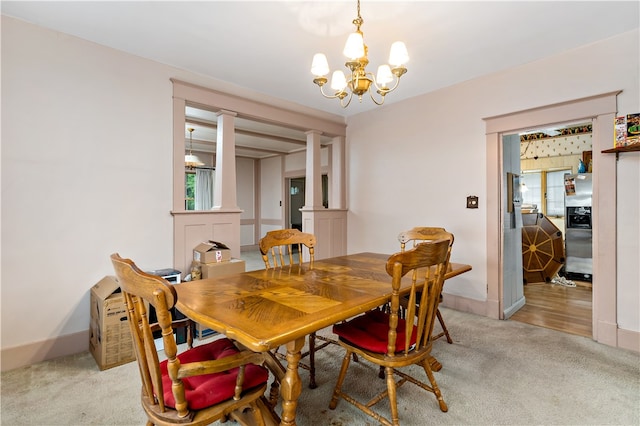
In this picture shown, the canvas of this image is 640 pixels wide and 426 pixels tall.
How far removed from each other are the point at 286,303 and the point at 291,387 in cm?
35

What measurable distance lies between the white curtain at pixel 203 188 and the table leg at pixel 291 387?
24.6ft

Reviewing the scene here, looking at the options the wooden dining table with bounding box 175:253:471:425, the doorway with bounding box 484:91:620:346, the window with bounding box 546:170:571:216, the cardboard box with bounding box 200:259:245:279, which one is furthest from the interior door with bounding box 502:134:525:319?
the window with bounding box 546:170:571:216

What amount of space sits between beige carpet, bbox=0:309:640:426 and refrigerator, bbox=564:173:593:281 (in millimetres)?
2900

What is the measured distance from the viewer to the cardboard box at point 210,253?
3.02 m

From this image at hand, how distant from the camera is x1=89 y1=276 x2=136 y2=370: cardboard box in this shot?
2258mm

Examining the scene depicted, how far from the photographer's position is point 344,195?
4.77m

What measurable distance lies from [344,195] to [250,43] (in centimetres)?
259

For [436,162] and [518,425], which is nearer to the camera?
[518,425]

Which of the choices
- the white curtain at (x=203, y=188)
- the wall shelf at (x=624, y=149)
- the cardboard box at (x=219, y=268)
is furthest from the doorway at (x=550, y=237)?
the white curtain at (x=203, y=188)

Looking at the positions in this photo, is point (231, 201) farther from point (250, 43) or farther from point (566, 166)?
point (566, 166)

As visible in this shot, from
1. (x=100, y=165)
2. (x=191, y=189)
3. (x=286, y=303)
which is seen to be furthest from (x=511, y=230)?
(x=191, y=189)

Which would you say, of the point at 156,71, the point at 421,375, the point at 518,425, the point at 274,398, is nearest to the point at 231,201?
the point at 156,71

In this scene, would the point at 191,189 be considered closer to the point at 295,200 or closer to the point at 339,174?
the point at 295,200

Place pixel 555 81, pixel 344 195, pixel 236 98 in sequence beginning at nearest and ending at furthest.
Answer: pixel 555 81
pixel 236 98
pixel 344 195
